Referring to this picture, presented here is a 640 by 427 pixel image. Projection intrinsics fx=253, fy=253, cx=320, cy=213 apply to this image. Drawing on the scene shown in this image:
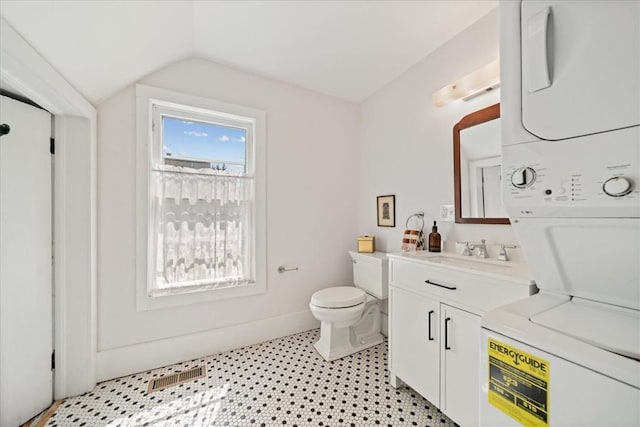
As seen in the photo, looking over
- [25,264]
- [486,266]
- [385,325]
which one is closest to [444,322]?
[486,266]

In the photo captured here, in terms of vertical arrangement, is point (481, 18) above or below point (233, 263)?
above

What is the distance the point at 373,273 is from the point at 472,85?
155 cm

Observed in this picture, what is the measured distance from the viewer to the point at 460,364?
49.4 inches

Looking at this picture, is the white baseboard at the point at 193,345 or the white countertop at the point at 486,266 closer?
the white countertop at the point at 486,266

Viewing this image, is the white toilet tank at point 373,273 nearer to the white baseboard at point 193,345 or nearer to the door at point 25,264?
the white baseboard at point 193,345

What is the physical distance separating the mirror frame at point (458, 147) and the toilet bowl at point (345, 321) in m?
0.99

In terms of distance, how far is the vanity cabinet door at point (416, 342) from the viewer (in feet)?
4.58

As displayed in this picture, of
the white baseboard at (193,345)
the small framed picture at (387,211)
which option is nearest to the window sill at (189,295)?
the white baseboard at (193,345)

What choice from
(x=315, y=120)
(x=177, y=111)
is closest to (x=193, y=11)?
(x=177, y=111)

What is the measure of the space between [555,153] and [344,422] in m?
1.57

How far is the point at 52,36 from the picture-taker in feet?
3.69

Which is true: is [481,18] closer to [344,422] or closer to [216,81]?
[216,81]

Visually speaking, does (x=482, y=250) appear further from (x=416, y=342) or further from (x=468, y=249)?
(x=416, y=342)

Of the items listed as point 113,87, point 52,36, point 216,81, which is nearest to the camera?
point 52,36
